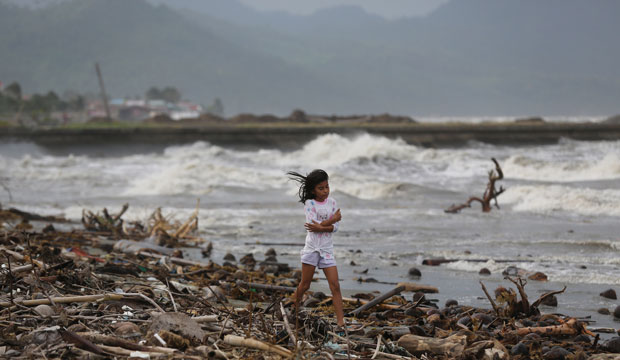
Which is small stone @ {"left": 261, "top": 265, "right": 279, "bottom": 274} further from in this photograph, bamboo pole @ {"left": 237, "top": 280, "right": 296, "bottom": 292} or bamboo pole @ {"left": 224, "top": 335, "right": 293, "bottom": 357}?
bamboo pole @ {"left": 224, "top": 335, "right": 293, "bottom": 357}

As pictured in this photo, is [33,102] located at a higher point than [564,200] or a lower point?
higher

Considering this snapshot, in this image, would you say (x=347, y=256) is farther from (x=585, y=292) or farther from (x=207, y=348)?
(x=207, y=348)

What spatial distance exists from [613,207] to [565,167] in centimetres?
1192

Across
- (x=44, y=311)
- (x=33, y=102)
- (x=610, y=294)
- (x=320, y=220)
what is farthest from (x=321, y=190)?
(x=33, y=102)

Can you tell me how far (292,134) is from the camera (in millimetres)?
42438

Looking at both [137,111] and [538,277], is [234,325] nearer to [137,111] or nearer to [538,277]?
[538,277]

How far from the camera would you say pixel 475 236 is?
11.1m

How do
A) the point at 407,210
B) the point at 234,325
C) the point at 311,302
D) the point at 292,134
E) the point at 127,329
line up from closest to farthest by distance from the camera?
the point at 127,329 < the point at 234,325 < the point at 311,302 < the point at 407,210 < the point at 292,134

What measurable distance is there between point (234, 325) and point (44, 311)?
1.19 meters

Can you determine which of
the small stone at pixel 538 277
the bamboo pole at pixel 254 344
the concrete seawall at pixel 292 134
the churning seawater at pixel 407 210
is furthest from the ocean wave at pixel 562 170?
the bamboo pole at pixel 254 344

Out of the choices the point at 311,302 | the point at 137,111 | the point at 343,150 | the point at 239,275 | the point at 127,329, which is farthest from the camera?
the point at 137,111

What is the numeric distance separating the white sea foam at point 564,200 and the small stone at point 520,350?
10.5 metres

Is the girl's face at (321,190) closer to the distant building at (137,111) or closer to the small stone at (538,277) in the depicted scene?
the small stone at (538,277)

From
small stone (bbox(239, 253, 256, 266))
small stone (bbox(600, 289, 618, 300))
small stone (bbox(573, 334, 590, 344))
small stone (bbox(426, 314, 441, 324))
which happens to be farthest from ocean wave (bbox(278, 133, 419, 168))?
small stone (bbox(573, 334, 590, 344))
